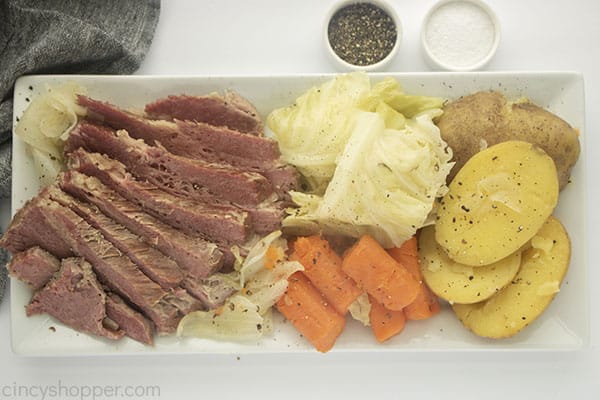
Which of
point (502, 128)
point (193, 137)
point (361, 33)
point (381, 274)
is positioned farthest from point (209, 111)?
point (502, 128)

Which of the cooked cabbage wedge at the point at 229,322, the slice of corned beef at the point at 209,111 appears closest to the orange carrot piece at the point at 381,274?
the cooked cabbage wedge at the point at 229,322

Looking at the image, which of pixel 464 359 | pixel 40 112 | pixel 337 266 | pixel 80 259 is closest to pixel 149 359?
pixel 80 259

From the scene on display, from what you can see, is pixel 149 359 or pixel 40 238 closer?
pixel 40 238

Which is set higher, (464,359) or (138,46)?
(138,46)

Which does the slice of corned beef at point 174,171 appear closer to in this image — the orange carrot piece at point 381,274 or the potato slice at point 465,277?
the orange carrot piece at point 381,274

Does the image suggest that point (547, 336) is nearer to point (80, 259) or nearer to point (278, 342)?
point (278, 342)

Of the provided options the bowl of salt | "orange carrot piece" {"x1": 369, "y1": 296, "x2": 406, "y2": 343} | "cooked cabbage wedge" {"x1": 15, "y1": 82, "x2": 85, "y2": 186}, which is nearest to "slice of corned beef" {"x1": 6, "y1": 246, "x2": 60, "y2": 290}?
"cooked cabbage wedge" {"x1": 15, "y1": 82, "x2": 85, "y2": 186}
